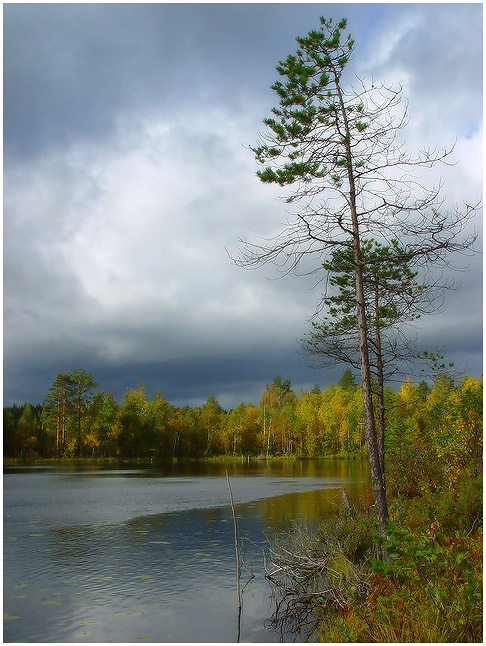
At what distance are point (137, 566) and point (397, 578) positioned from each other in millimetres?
8451

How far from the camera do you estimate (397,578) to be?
33.0 ft

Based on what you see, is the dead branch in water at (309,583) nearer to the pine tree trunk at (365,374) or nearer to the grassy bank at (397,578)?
the grassy bank at (397,578)

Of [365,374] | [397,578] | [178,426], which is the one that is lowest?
[178,426]

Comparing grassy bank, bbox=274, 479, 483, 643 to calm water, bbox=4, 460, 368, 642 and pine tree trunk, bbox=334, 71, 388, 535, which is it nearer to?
pine tree trunk, bbox=334, 71, 388, 535

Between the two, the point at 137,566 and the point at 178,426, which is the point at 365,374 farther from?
the point at 178,426

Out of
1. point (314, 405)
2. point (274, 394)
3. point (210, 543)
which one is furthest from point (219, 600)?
point (274, 394)

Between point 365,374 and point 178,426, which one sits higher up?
point 365,374

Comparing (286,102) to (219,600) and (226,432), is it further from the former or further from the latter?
(226,432)

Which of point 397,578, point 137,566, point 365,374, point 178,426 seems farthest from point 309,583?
point 178,426

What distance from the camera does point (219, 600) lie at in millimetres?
12461

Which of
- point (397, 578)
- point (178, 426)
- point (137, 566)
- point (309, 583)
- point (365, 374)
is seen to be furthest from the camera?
point (178, 426)

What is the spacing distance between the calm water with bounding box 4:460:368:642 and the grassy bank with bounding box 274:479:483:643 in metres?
1.09

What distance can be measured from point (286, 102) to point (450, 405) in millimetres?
13351

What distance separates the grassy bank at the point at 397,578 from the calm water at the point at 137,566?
1.09 meters
